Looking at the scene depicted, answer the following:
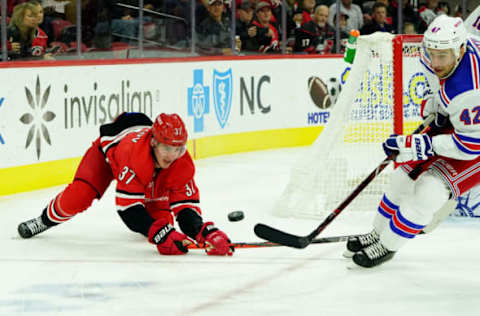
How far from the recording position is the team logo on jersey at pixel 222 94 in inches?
292

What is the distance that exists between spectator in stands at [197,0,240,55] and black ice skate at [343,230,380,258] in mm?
4112

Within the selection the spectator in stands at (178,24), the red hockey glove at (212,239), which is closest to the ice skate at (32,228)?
the red hockey glove at (212,239)

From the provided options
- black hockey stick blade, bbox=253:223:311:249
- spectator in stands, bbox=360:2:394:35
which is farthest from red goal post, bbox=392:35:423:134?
spectator in stands, bbox=360:2:394:35

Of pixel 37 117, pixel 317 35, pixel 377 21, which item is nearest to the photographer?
pixel 37 117

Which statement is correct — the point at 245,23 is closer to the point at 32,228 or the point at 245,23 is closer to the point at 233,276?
the point at 32,228

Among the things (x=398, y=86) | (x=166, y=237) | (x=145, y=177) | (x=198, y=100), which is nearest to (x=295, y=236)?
(x=166, y=237)

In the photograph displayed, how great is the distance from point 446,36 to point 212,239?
1.24 metres

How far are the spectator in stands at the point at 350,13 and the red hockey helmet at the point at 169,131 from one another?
559 centimetres

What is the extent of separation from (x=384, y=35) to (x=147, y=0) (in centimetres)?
258

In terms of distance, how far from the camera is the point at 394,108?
4926 mm

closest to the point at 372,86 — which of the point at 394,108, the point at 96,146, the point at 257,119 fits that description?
the point at 394,108

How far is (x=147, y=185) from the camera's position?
12.6 feet

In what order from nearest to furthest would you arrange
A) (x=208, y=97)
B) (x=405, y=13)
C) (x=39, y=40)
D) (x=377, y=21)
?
(x=39, y=40) → (x=208, y=97) → (x=377, y=21) → (x=405, y=13)

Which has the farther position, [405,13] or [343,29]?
[405,13]
